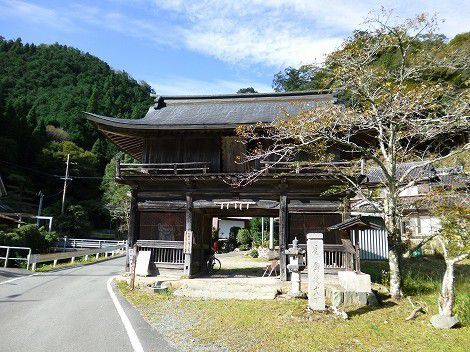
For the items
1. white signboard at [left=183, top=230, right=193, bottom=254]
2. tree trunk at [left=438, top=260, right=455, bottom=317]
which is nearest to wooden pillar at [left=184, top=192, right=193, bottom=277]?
white signboard at [left=183, top=230, right=193, bottom=254]

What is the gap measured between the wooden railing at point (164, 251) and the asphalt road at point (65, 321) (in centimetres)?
251

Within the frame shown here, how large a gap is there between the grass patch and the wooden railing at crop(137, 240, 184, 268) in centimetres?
403

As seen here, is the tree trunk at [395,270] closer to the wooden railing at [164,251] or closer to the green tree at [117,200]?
the wooden railing at [164,251]

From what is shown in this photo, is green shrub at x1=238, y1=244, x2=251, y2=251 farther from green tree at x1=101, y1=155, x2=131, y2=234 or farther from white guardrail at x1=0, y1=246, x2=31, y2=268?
white guardrail at x1=0, y1=246, x2=31, y2=268

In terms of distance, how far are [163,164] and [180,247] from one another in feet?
12.3

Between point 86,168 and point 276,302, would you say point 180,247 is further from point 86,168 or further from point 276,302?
point 86,168

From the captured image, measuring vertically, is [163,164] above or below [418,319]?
→ above

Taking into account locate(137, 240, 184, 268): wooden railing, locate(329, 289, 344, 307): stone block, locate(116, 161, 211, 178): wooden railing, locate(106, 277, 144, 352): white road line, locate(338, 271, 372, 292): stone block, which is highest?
locate(116, 161, 211, 178): wooden railing

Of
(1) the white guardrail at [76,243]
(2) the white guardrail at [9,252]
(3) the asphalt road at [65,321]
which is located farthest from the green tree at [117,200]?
(3) the asphalt road at [65,321]

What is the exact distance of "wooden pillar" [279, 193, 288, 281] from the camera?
47.1 ft

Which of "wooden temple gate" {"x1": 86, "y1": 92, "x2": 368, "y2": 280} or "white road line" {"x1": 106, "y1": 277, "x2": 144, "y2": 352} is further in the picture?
"wooden temple gate" {"x1": 86, "y1": 92, "x2": 368, "y2": 280}

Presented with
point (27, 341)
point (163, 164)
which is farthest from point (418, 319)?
point (163, 164)

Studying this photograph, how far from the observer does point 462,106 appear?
973cm

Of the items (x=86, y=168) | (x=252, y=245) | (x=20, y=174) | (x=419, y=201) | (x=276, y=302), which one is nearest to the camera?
(x=276, y=302)
